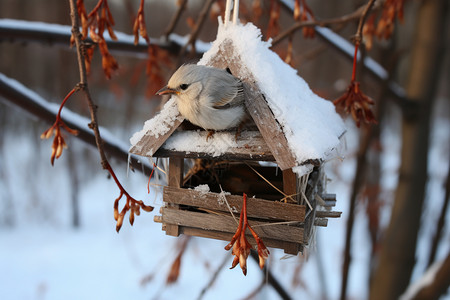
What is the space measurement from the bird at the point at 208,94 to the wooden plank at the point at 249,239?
343 mm

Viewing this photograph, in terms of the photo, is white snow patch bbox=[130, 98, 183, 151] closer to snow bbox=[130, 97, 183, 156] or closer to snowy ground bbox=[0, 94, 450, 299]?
snow bbox=[130, 97, 183, 156]

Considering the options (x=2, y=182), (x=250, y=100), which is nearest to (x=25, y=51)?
(x=2, y=182)

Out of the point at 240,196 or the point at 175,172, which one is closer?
the point at 240,196

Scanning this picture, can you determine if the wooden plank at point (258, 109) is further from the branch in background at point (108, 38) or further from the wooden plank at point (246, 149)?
the branch in background at point (108, 38)

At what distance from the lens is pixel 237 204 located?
110 centimetres

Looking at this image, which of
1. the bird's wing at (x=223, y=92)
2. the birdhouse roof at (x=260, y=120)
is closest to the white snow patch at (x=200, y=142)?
the birdhouse roof at (x=260, y=120)

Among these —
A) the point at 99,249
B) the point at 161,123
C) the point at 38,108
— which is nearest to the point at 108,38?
the point at 38,108

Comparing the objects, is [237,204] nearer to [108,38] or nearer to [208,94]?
[208,94]

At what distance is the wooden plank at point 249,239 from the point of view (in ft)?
3.61

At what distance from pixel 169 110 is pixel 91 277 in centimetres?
397

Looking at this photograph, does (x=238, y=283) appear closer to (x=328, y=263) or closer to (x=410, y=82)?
(x=328, y=263)

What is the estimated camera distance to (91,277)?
14.5ft

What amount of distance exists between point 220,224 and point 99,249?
14.6 ft

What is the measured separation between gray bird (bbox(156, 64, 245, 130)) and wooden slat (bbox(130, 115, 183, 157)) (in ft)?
0.26
